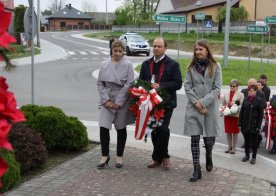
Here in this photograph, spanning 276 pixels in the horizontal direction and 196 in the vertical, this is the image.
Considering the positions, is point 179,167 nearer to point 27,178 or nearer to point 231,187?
point 231,187

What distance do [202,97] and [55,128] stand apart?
7.85 ft

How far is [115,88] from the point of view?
662cm

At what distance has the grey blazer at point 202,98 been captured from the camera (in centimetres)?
630

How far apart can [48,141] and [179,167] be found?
2059 millimetres

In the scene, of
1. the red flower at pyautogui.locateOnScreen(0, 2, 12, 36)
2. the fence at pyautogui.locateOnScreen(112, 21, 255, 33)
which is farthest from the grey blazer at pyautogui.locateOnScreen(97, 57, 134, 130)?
the fence at pyautogui.locateOnScreen(112, 21, 255, 33)

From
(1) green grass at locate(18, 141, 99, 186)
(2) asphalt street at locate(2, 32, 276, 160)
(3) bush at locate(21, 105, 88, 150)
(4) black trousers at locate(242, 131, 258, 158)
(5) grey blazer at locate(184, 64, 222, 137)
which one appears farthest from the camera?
(2) asphalt street at locate(2, 32, 276, 160)

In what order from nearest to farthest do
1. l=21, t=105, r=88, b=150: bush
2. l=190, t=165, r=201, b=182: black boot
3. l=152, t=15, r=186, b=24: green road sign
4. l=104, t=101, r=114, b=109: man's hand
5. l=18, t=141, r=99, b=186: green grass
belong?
l=190, t=165, r=201, b=182: black boot < l=18, t=141, r=99, b=186: green grass < l=104, t=101, r=114, b=109: man's hand < l=21, t=105, r=88, b=150: bush < l=152, t=15, r=186, b=24: green road sign

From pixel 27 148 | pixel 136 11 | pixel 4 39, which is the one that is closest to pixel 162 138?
pixel 27 148

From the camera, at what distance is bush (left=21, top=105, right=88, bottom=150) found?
7289 millimetres

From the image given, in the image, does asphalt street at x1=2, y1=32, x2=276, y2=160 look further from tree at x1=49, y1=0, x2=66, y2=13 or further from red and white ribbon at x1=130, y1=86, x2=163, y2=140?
tree at x1=49, y1=0, x2=66, y2=13

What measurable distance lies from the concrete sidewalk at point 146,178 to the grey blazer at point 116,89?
713 millimetres

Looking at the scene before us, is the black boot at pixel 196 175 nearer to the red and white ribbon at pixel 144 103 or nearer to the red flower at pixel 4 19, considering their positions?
the red and white ribbon at pixel 144 103

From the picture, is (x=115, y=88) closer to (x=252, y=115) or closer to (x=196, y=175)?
(x=196, y=175)

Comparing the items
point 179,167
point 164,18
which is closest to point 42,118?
point 179,167
